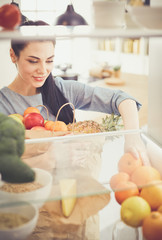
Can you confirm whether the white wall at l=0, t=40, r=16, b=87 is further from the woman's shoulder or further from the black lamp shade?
the black lamp shade

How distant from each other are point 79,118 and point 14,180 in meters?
1.44

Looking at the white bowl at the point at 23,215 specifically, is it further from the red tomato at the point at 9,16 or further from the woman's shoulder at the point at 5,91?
the woman's shoulder at the point at 5,91

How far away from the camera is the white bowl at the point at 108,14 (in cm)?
84

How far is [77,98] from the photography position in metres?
1.90

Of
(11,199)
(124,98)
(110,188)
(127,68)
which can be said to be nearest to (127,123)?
(124,98)

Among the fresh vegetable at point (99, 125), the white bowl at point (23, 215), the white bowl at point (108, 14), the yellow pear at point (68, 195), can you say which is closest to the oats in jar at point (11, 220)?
the white bowl at point (23, 215)

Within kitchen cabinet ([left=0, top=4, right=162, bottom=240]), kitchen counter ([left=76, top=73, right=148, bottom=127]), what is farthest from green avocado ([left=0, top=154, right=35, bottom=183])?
kitchen counter ([left=76, top=73, right=148, bottom=127])

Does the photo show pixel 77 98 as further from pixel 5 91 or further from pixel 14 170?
pixel 14 170

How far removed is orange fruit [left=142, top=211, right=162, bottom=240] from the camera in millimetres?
823

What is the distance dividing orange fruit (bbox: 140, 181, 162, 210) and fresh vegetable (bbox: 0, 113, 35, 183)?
1.22ft

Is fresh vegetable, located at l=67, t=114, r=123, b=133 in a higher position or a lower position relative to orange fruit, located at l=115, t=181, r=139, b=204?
lower

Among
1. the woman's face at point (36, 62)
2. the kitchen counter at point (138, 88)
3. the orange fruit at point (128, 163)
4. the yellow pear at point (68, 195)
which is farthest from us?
the kitchen counter at point (138, 88)

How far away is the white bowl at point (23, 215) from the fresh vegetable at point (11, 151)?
0.26ft

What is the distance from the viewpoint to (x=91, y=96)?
1851 millimetres
